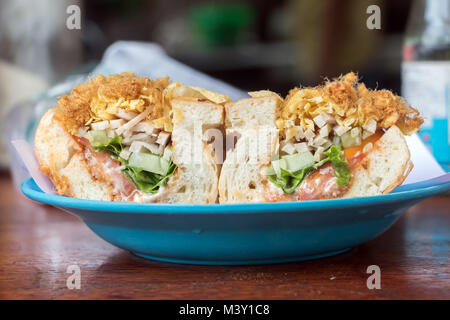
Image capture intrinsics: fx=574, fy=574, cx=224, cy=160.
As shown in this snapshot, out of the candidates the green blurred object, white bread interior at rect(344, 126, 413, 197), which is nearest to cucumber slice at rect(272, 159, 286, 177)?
white bread interior at rect(344, 126, 413, 197)

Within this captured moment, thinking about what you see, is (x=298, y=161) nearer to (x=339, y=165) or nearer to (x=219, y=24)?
(x=339, y=165)

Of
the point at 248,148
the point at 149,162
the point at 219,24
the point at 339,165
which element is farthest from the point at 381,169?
the point at 219,24

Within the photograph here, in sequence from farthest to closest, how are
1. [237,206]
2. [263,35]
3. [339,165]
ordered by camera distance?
[263,35] < [339,165] < [237,206]

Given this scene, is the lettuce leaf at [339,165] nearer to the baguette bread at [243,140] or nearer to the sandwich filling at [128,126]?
the baguette bread at [243,140]

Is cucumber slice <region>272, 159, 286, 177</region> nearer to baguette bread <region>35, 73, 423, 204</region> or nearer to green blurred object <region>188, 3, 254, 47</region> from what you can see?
baguette bread <region>35, 73, 423, 204</region>

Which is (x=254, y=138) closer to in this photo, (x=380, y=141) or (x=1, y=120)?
(x=380, y=141)

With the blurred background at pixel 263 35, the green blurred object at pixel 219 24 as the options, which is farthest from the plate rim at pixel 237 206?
the green blurred object at pixel 219 24

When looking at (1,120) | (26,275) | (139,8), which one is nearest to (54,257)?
(26,275)
